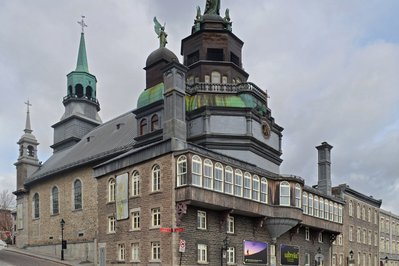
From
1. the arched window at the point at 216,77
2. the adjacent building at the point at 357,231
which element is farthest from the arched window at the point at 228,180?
the adjacent building at the point at 357,231

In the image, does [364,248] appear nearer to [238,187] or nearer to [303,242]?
[303,242]

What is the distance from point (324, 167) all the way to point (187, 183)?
1087 inches

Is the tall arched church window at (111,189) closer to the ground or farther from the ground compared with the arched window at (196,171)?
closer to the ground

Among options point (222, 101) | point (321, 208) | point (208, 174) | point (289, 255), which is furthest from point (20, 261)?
point (321, 208)

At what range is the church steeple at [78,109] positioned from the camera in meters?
64.8

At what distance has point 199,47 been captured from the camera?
160ft

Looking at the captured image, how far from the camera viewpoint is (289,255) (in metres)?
40.8

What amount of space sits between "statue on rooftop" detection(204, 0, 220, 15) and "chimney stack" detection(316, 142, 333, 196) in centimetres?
1873

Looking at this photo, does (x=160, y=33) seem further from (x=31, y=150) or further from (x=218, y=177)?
(x=31, y=150)

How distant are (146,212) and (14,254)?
21882 millimetres

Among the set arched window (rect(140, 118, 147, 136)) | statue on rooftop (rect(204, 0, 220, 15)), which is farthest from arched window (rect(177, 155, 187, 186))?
statue on rooftop (rect(204, 0, 220, 15))

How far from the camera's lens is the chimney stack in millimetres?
53000

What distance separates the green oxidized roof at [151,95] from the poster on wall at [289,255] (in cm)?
1668

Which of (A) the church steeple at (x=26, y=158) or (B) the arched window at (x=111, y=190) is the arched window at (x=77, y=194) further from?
(A) the church steeple at (x=26, y=158)
